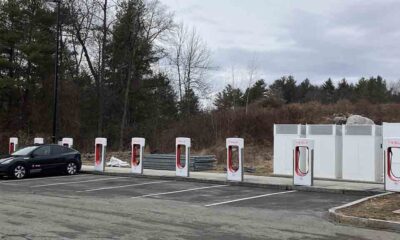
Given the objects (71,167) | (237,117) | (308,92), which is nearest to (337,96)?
(308,92)

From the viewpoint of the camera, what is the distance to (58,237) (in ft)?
29.4

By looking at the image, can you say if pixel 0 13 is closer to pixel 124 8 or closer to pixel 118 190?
pixel 124 8

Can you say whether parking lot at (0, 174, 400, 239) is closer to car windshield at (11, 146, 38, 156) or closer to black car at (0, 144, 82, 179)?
black car at (0, 144, 82, 179)

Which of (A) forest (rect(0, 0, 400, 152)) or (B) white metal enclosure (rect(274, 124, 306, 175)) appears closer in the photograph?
(B) white metal enclosure (rect(274, 124, 306, 175))

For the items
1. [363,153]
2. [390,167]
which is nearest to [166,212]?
[390,167]

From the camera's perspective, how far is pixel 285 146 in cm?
2059

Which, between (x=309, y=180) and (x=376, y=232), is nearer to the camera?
(x=376, y=232)

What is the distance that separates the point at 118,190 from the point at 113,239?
8715mm

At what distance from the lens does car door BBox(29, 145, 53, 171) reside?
22403mm

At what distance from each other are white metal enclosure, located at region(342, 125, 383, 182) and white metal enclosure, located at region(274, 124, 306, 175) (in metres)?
2.10

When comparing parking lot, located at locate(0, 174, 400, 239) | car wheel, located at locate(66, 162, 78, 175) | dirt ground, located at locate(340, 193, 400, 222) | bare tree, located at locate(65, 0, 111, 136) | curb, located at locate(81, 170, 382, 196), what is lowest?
parking lot, located at locate(0, 174, 400, 239)

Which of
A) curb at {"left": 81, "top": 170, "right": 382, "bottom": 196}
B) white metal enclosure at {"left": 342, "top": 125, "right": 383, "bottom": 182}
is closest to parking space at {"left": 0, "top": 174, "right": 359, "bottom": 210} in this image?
curb at {"left": 81, "top": 170, "right": 382, "bottom": 196}

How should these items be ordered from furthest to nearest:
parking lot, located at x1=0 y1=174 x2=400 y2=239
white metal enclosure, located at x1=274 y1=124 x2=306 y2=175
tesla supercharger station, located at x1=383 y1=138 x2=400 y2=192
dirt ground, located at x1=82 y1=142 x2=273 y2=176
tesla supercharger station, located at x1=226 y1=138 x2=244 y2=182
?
dirt ground, located at x1=82 y1=142 x2=273 y2=176 < white metal enclosure, located at x1=274 y1=124 x2=306 y2=175 < tesla supercharger station, located at x1=226 y1=138 x2=244 y2=182 < tesla supercharger station, located at x1=383 y1=138 x2=400 y2=192 < parking lot, located at x1=0 y1=174 x2=400 y2=239

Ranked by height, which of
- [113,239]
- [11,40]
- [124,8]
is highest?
[124,8]
